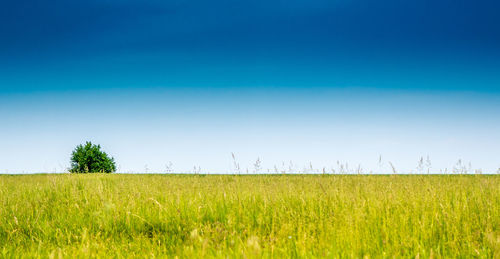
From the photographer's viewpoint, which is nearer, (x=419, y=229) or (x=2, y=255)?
(x=2, y=255)

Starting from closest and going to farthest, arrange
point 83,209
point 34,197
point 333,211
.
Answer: point 333,211 < point 83,209 < point 34,197

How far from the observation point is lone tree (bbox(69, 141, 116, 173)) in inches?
1458

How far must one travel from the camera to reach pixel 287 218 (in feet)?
15.9

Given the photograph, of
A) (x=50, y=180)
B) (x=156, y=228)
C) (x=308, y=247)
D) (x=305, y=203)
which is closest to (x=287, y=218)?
(x=305, y=203)

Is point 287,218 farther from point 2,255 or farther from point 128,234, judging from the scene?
point 2,255

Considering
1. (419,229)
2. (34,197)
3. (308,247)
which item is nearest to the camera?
(308,247)

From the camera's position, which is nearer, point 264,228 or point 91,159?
point 264,228

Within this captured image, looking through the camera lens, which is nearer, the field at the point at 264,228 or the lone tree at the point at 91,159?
the field at the point at 264,228

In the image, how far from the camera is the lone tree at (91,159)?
37.0 meters

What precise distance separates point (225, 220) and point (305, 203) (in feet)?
4.24

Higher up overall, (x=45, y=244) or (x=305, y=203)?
(x=305, y=203)

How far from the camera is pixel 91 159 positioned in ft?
124

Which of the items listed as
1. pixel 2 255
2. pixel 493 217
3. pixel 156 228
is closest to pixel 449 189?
pixel 493 217

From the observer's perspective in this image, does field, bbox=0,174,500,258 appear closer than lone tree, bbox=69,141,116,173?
Yes
